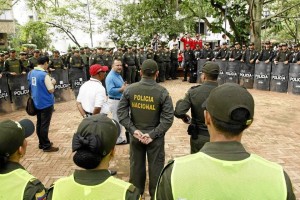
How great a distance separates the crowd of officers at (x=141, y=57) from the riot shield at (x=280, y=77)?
251mm

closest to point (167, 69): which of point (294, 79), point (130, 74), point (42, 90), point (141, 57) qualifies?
point (141, 57)

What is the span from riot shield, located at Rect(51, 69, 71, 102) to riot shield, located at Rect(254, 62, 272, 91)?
750 centimetres

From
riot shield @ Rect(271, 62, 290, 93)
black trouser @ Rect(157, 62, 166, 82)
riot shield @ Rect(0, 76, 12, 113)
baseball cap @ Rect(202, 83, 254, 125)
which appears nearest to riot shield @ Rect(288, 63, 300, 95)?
riot shield @ Rect(271, 62, 290, 93)

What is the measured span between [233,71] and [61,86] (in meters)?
7.21

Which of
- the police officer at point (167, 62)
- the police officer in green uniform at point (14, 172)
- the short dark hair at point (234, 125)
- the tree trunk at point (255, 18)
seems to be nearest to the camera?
the short dark hair at point (234, 125)

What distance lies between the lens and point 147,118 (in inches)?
150

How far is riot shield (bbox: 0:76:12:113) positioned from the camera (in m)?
9.37

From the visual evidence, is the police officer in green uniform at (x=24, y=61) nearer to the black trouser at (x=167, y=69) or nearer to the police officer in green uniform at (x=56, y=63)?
the police officer in green uniform at (x=56, y=63)

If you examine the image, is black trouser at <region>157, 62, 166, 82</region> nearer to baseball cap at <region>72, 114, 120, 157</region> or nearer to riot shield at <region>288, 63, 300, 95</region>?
riot shield at <region>288, 63, 300, 95</region>

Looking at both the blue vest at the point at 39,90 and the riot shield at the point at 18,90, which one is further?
the riot shield at the point at 18,90

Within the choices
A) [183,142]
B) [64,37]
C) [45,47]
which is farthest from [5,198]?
[45,47]

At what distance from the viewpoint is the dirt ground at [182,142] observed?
5223mm

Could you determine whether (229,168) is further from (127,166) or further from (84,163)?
(127,166)

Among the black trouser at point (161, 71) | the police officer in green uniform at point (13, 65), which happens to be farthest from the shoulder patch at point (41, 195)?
the black trouser at point (161, 71)
